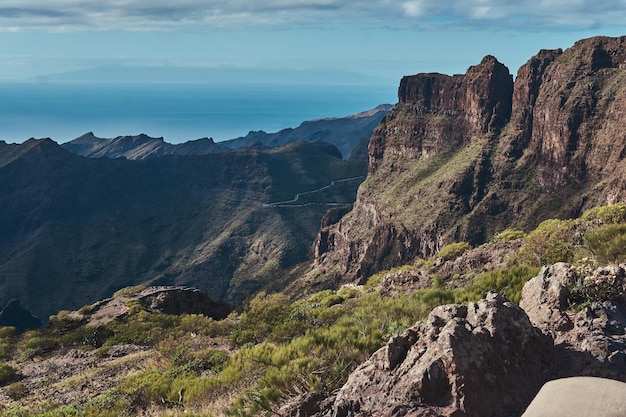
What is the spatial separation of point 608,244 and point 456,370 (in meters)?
10.0

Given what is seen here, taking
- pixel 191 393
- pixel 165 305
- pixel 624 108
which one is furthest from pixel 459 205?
pixel 191 393

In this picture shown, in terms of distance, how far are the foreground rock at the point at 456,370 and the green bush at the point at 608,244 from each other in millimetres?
7013

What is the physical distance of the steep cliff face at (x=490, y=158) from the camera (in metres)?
95.2

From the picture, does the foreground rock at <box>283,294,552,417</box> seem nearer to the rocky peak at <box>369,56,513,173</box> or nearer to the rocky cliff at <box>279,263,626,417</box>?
the rocky cliff at <box>279,263,626,417</box>

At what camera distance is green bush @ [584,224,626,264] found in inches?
512

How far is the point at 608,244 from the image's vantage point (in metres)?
13.8

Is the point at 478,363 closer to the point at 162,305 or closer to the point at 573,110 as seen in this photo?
the point at 162,305

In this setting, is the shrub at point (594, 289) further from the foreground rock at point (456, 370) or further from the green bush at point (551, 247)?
the green bush at point (551, 247)

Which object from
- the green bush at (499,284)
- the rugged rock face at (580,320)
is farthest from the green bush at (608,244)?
the rugged rock face at (580,320)

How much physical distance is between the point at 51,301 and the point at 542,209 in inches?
5474

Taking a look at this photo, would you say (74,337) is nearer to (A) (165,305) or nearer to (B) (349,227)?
(A) (165,305)

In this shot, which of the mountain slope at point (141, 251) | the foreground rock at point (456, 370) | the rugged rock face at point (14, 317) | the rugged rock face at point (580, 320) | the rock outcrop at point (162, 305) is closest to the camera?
the foreground rock at point (456, 370)

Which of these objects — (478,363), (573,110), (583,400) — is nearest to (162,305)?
(478,363)

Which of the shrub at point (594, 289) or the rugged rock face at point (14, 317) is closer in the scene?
the shrub at point (594, 289)
